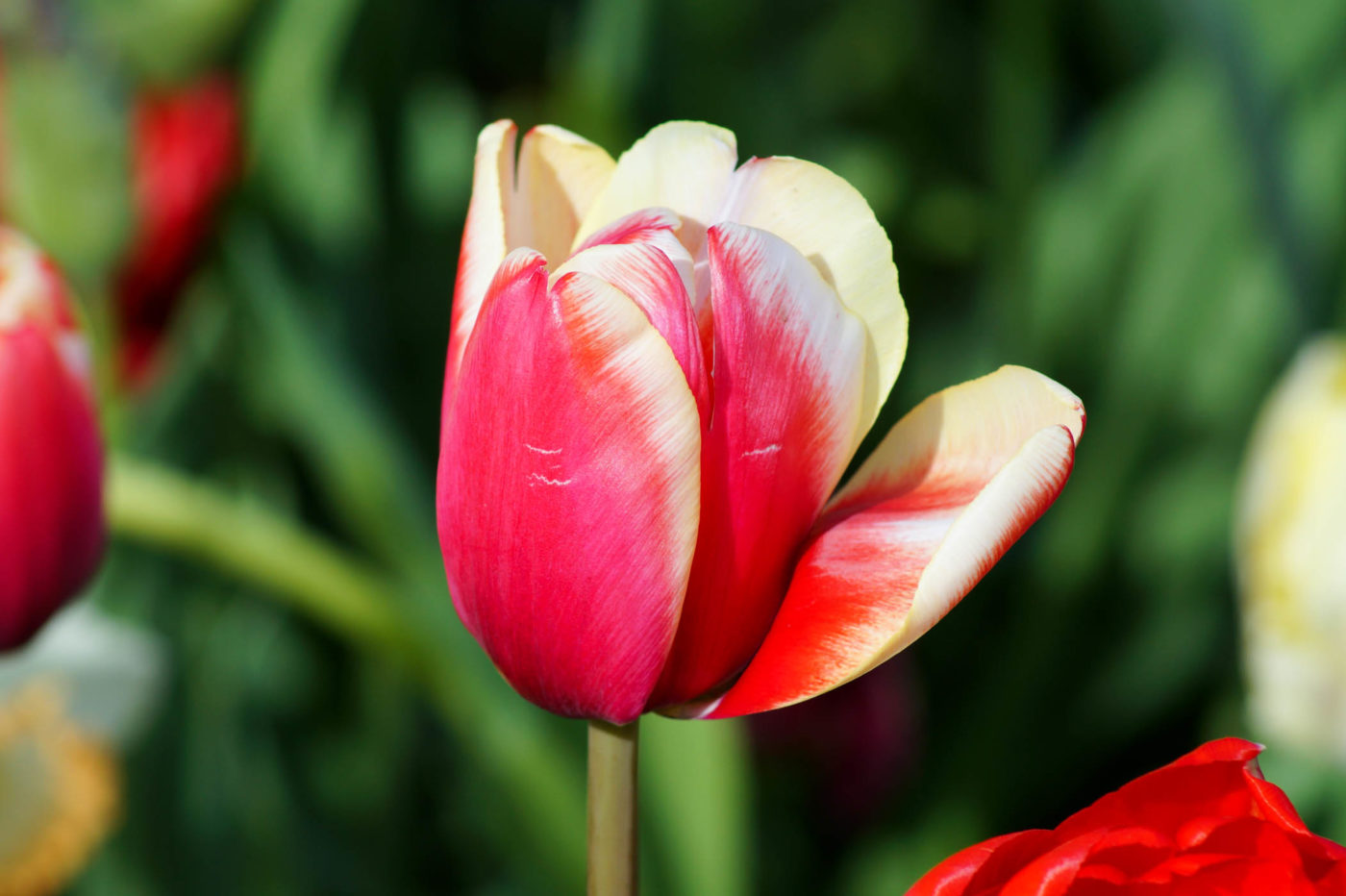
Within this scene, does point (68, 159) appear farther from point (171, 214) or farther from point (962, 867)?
point (962, 867)

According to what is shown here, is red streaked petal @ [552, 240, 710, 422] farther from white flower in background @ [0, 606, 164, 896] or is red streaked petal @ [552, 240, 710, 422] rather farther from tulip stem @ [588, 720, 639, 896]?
white flower in background @ [0, 606, 164, 896]

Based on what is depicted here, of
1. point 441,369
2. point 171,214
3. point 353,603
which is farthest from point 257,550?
point 171,214

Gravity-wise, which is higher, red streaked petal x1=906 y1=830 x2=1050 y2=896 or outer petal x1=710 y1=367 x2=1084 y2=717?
outer petal x1=710 y1=367 x2=1084 y2=717

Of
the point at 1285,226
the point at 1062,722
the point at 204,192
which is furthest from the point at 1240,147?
the point at 204,192

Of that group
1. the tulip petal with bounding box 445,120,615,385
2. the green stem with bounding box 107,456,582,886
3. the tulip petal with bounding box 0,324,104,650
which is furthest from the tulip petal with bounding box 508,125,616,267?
the green stem with bounding box 107,456,582,886

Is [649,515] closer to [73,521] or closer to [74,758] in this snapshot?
[73,521]

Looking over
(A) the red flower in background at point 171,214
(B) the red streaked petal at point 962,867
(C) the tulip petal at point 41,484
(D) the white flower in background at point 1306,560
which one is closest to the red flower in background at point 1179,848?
(B) the red streaked petal at point 962,867

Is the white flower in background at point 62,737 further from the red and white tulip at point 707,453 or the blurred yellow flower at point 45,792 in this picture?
the red and white tulip at point 707,453
